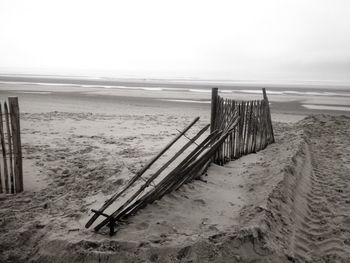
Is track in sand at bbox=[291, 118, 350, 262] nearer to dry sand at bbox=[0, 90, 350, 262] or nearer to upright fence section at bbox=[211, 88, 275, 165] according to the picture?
dry sand at bbox=[0, 90, 350, 262]

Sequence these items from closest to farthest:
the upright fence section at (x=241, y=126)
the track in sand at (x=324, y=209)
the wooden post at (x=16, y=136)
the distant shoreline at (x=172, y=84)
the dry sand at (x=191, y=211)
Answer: the dry sand at (x=191, y=211) < the track in sand at (x=324, y=209) < the wooden post at (x=16, y=136) < the upright fence section at (x=241, y=126) < the distant shoreline at (x=172, y=84)

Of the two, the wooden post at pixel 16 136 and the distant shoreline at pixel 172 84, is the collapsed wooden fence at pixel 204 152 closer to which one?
the wooden post at pixel 16 136

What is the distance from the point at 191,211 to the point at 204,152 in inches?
45.2

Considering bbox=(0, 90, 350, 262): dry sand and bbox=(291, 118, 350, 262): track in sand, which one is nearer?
bbox=(0, 90, 350, 262): dry sand

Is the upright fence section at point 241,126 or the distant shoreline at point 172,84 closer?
the upright fence section at point 241,126

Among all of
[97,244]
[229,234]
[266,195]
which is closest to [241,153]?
[266,195]

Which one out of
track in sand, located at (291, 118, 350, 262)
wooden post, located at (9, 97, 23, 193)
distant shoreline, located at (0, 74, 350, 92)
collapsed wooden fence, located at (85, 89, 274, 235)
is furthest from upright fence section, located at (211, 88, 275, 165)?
distant shoreline, located at (0, 74, 350, 92)

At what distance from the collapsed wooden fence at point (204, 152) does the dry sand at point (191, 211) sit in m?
0.14

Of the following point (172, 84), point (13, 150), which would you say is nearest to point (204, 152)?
point (13, 150)

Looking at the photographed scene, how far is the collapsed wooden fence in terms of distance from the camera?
303 centimetres

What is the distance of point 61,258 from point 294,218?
2.55 meters

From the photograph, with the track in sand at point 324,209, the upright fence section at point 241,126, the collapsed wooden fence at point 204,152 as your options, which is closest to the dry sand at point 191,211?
the track in sand at point 324,209

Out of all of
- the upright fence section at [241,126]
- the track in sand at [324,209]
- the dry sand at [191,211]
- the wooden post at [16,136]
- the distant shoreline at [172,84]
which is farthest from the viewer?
the distant shoreline at [172,84]

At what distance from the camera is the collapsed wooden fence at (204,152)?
119 inches
